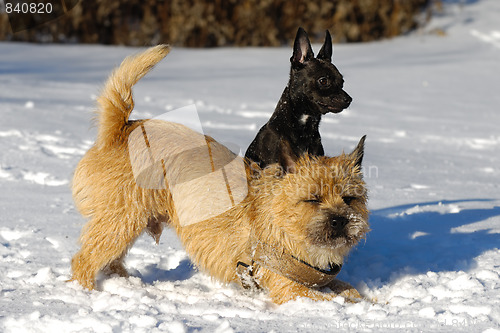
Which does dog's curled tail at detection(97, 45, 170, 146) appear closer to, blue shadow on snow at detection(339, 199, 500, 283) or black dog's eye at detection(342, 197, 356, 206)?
black dog's eye at detection(342, 197, 356, 206)

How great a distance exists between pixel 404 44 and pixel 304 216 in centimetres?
1241

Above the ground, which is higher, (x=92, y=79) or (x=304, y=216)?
(x=304, y=216)

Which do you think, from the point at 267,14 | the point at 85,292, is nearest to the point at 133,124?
the point at 85,292

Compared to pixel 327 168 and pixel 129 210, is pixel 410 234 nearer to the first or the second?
pixel 327 168

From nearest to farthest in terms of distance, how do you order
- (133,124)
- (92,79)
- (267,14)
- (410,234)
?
(133,124), (410,234), (92,79), (267,14)

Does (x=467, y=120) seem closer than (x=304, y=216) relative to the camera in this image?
No

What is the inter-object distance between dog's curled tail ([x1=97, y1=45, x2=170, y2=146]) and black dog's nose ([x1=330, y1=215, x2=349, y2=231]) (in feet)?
4.18

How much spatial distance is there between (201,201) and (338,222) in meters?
0.79

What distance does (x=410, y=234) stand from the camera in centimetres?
431

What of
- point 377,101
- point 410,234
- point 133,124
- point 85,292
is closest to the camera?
point 85,292

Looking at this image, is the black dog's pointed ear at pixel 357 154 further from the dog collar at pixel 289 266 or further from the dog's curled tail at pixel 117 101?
the dog's curled tail at pixel 117 101

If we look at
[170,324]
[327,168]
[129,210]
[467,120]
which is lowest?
[467,120]

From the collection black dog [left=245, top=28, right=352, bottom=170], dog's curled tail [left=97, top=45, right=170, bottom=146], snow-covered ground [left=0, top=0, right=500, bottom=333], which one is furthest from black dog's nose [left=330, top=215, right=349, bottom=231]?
dog's curled tail [left=97, top=45, right=170, bottom=146]

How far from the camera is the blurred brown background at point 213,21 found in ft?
46.6
